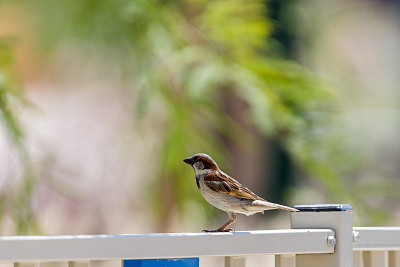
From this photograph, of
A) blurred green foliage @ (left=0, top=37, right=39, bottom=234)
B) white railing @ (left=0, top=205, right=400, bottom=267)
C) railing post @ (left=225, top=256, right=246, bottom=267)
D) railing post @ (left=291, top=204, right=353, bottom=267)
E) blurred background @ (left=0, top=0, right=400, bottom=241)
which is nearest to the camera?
white railing @ (left=0, top=205, right=400, bottom=267)

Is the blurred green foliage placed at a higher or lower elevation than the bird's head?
higher

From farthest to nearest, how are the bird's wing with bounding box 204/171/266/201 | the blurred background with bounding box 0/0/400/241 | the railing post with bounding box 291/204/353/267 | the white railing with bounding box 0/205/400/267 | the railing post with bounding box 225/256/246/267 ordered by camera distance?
the blurred background with bounding box 0/0/400/241, the bird's wing with bounding box 204/171/266/201, the railing post with bounding box 291/204/353/267, the railing post with bounding box 225/256/246/267, the white railing with bounding box 0/205/400/267

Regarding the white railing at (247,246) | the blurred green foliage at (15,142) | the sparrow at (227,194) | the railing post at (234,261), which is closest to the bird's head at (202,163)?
the sparrow at (227,194)

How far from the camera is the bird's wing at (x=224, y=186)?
2.04m

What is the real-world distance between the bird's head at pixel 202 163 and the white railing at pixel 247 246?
285 millimetres

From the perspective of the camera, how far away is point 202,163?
2.13m

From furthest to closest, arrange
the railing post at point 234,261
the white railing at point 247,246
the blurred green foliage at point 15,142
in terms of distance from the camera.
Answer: the blurred green foliage at point 15,142 < the railing post at point 234,261 < the white railing at point 247,246

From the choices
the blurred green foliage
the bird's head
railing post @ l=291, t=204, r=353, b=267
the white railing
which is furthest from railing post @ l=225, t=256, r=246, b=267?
the blurred green foliage

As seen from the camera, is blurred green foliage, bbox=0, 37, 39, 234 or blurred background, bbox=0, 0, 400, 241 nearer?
blurred green foliage, bbox=0, 37, 39, 234

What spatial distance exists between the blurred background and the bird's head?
1.59m

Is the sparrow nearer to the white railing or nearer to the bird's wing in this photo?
the bird's wing

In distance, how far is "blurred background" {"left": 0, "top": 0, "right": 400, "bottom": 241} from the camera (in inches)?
158

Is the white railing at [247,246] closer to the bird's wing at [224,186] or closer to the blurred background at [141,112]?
the bird's wing at [224,186]

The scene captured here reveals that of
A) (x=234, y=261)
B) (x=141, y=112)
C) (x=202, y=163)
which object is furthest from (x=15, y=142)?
(x=234, y=261)
